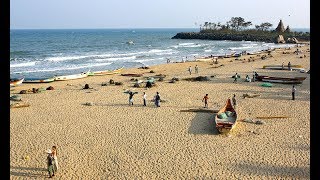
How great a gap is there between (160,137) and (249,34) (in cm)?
10004

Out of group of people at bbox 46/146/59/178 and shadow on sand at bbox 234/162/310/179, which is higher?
group of people at bbox 46/146/59/178

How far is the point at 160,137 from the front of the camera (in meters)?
15.4

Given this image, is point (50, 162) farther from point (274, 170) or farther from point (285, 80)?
point (285, 80)

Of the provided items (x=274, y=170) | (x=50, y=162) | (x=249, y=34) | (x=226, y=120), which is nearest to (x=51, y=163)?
(x=50, y=162)

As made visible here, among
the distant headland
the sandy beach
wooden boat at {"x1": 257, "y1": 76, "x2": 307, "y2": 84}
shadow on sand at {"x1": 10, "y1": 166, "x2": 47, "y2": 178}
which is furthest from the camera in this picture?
the distant headland

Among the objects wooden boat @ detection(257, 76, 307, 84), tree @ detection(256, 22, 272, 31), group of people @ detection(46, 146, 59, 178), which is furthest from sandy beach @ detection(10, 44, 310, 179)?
tree @ detection(256, 22, 272, 31)

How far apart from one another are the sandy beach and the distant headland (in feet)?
235

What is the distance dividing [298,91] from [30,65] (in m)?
34.6

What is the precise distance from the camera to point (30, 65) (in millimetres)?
46250

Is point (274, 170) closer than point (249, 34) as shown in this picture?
Yes

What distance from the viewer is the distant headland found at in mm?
92812

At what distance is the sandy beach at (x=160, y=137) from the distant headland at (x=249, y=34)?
235ft

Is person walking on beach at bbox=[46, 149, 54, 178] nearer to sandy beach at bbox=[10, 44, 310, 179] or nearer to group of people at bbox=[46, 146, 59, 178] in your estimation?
group of people at bbox=[46, 146, 59, 178]

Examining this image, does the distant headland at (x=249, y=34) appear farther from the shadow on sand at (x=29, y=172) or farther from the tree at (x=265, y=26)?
the shadow on sand at (x=29, y=172)
